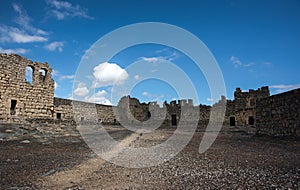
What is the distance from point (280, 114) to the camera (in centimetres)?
1353

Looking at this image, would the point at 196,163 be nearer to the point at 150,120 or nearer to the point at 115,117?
the point at 115,117

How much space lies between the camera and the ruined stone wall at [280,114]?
40.3 ft

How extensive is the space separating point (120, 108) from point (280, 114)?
23.4 meters

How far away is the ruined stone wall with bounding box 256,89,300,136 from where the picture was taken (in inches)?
484

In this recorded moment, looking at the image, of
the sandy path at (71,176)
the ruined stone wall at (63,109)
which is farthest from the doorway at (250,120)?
the sandy path at (71,176)

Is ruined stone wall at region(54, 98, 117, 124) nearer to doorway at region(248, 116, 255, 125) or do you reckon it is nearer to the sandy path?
the sandy path

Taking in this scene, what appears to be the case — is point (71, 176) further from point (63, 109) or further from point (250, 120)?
point (250, 120)

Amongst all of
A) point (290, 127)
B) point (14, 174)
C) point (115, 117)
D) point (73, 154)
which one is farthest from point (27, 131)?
point (115, 117)

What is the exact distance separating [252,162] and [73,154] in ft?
19.0

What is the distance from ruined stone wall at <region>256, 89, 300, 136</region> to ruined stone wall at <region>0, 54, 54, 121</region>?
1761 centimetres

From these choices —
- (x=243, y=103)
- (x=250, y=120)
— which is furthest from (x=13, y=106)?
(x=243, y=103)

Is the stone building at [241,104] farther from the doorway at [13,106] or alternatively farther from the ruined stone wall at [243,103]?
the doorway at [13,106]

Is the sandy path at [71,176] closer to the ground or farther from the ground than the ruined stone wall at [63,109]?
closer to the ground

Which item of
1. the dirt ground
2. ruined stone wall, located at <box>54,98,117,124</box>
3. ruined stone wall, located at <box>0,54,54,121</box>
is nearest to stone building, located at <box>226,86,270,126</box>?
ruined stone wall, located at <box>54,98,117,124</box>
